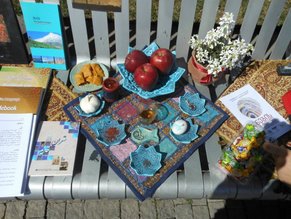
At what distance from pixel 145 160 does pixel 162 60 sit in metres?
0.60

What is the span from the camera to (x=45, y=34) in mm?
1861

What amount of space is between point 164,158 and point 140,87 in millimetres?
458

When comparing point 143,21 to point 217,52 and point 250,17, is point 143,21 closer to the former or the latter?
point 217,52

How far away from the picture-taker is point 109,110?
1.87m

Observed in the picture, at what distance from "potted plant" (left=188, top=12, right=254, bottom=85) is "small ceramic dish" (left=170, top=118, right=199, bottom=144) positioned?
0.34 m

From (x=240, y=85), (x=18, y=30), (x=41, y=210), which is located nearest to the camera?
(x=18, y=30)

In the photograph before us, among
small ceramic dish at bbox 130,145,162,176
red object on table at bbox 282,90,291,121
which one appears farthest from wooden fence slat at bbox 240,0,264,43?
small ceramic dish at bbox 130,145,162,176

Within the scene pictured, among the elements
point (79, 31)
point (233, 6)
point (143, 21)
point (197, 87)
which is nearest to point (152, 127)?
point (197, 87)

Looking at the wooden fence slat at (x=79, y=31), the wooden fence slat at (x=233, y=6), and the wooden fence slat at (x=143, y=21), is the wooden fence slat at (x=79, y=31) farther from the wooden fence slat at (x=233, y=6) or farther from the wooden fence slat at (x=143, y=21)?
the wooden fence slat at (x=233, y=6)

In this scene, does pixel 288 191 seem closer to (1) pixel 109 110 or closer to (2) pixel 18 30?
(1) pixel 109 110

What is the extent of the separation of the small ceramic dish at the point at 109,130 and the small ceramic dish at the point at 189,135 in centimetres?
30

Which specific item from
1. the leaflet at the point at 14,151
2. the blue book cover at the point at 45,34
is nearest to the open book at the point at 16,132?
the leaflet at the point at 14,151

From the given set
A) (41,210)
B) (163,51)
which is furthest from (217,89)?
(41,210)

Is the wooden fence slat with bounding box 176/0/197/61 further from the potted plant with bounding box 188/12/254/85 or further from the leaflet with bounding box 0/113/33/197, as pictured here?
the leaflet with bounding box 0/113/33/197
